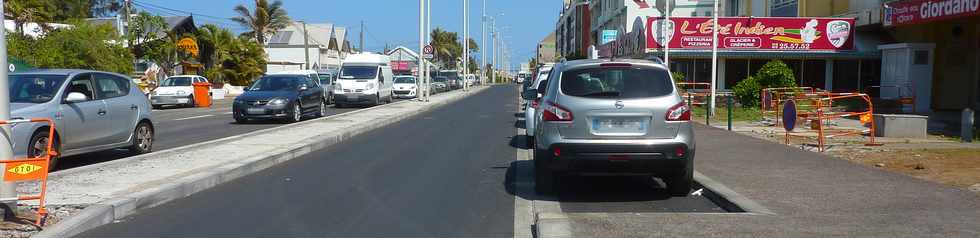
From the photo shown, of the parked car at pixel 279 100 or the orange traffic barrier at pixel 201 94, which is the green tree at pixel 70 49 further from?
the parked car at pixel 279 100

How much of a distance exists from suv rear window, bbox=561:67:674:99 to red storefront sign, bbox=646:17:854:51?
82.5 feet

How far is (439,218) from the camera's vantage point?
772 cm

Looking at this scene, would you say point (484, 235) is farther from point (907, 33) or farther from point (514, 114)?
point (907, 33)

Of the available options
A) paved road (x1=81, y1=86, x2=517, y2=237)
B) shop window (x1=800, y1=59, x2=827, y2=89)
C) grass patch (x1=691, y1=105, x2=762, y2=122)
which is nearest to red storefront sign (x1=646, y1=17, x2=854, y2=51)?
shop window (x1=800, y1=59, x2=827, y2=89)

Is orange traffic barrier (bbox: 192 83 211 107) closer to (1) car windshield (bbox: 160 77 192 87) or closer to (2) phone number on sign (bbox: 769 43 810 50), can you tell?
(1) car windshield (bbox: 160 77 192 87)

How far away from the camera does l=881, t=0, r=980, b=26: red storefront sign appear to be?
21589 millimetres

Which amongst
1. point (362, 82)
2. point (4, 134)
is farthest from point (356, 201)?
point (362, 82)

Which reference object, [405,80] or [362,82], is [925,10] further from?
[405,80]

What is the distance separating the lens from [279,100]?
21250mm

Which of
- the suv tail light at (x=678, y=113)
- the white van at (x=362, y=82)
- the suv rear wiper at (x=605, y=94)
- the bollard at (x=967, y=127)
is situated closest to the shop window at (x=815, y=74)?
the white van at (x=362, y=82)

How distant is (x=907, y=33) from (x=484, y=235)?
28.8 m

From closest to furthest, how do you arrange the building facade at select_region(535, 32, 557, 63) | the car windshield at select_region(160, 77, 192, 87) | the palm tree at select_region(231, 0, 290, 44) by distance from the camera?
the car windshield at select_region(160, 77, 192, 87) → the palm tree at select_region(231, 0, 290, 44) → the building facade at select_region(535, 32, 557, 63)

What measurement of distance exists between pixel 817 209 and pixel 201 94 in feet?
97.7

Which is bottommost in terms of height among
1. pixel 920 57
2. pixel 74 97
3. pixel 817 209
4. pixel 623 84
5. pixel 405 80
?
pixel 817 209
